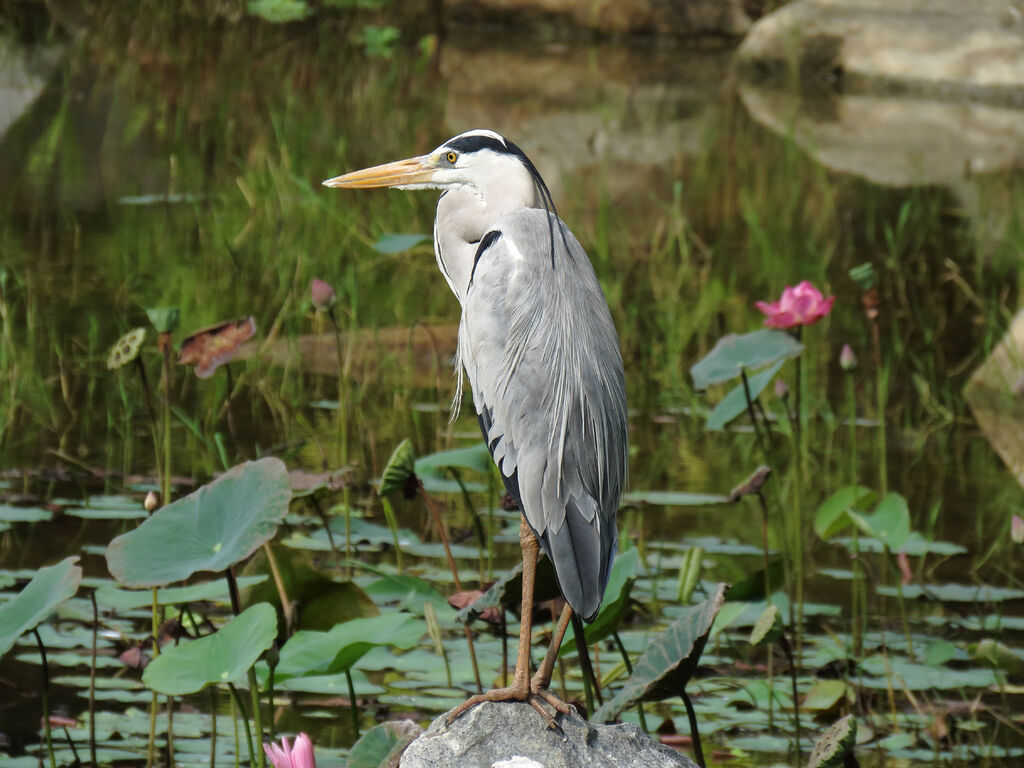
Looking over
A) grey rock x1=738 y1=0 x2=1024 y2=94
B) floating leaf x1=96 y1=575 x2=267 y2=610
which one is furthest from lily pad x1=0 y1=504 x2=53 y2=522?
grey rock x1=738 y1=0 x2=1024 y2=94

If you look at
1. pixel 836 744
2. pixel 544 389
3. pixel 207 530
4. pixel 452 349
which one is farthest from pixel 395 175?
pixel 452 349

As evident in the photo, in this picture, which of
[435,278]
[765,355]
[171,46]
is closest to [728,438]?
[765,355]

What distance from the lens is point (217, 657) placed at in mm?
2324

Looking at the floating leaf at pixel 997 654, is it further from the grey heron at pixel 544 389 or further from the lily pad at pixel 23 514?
the lily pad at pixel 23 514

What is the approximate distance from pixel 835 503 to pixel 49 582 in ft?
5.87

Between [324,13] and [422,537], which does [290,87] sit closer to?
[324,13]

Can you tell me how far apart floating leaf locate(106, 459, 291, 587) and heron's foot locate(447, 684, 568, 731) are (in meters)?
0.43

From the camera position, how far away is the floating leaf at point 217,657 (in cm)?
227

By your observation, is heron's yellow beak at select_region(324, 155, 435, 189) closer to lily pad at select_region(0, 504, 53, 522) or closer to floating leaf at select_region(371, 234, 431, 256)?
floating leaf at select_region(371, 234, 431, 256)

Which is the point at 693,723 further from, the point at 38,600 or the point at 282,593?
the point at 38,600

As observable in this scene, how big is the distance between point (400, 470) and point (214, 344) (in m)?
0.57

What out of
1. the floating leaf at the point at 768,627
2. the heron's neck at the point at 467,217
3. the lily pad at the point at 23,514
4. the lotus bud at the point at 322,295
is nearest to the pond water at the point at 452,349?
the lily pad at the point at 23,514

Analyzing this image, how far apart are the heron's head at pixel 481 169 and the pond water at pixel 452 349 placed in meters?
1.07

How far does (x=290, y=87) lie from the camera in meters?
12.3
